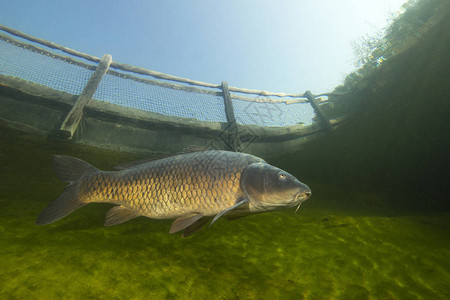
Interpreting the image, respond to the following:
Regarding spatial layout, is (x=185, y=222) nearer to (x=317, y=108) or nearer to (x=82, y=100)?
(x=82, y=100)

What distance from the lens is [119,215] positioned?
7.94 ft

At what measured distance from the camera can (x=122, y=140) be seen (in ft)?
→ 20.3

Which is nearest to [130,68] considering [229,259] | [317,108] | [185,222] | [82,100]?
[82,100]

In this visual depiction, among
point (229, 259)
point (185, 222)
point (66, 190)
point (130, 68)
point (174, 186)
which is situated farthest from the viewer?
point (130, 68)

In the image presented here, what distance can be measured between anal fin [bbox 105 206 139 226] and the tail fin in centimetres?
42

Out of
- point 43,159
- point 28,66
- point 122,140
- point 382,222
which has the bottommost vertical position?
point 382,222

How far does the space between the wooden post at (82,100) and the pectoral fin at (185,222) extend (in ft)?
16.1

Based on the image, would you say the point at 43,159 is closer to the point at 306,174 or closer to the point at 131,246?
the point at 131,246

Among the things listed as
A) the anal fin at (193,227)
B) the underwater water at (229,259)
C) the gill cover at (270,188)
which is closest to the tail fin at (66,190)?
the underwater water at (229,259)

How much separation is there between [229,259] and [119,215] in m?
1.57

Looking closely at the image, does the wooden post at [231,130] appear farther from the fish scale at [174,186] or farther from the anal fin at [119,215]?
the anal fin at [119,215]

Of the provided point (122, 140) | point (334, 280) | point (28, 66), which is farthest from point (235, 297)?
point (28, 66)

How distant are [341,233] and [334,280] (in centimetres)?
131

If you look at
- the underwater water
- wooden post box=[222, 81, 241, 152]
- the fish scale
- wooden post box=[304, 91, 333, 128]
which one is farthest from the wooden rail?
the fish scale
